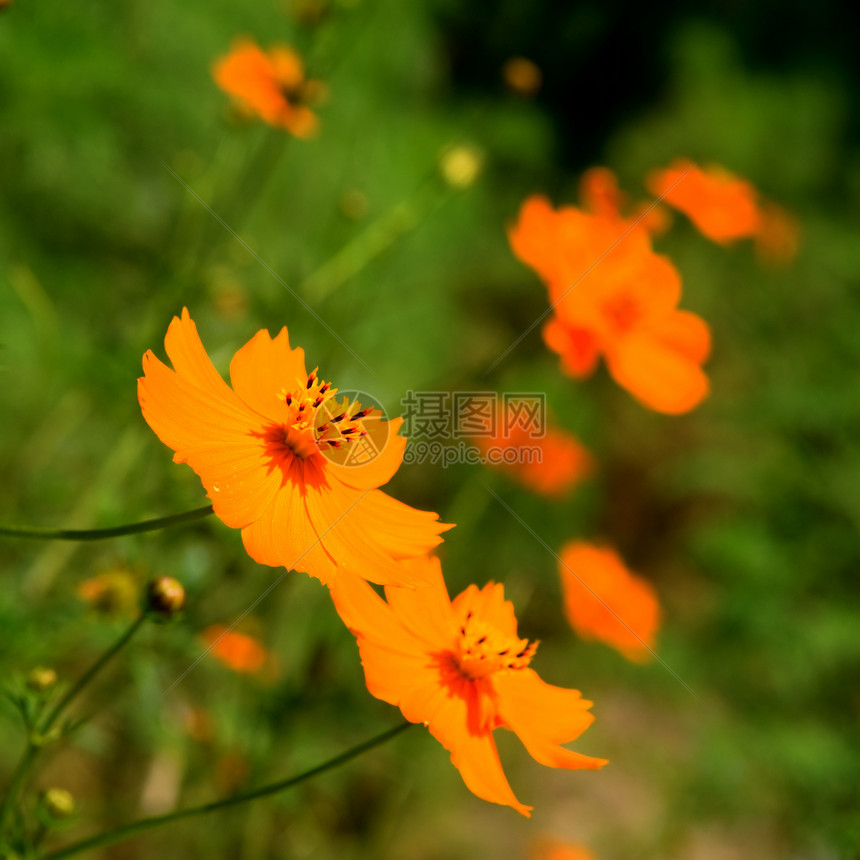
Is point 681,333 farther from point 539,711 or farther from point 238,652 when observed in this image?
point 238,652

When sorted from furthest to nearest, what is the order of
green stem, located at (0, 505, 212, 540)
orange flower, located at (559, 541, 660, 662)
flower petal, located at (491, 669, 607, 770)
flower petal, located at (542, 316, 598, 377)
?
orange flower, located at (559, 541, 660, 662)
flower petal, located at (542, 316, 598, 377)
flower petal, located at (491, 669, 607, 770)
green stem, located at (0, 505, 212, 540)

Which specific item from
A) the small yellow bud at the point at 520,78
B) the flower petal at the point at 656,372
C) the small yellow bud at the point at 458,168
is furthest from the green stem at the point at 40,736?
the small yellow bud at the point at 520,78

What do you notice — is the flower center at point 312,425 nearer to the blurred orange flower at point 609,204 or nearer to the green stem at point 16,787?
the green stem at point 16,787

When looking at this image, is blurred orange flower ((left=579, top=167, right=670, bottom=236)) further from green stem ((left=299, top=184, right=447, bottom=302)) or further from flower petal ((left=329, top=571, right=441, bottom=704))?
flower petal ((left=329, top=571, right=441, bottom=704))

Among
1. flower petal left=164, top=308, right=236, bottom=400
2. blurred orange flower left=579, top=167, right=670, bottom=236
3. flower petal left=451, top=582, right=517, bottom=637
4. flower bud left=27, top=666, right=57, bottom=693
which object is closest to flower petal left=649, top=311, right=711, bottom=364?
blurred orange flower left=579, top=167, right=670, bottom=236

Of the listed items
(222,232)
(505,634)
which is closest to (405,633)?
(505,634)

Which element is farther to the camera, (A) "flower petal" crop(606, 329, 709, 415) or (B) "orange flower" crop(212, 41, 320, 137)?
(B) "orange flower" crop(212, 41, 320, 137)
